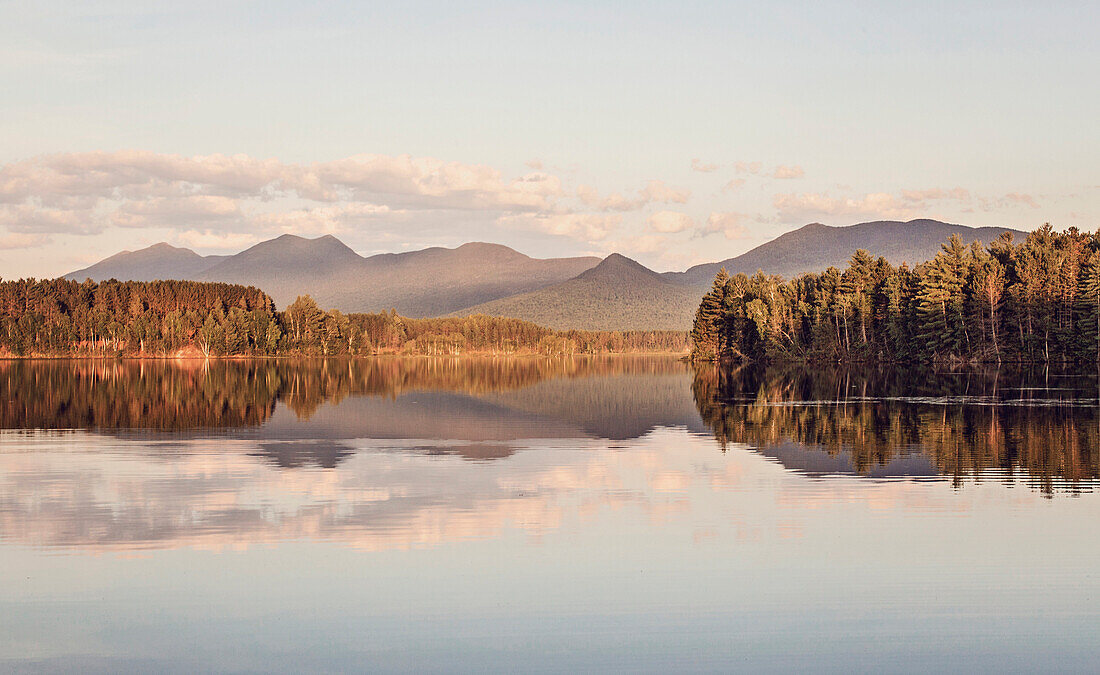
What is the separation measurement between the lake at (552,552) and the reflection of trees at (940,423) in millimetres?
323

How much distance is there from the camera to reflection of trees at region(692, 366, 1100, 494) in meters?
30.7

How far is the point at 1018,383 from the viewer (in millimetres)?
80188

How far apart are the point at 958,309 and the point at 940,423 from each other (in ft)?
300

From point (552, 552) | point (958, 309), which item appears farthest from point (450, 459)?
point (958, 309)

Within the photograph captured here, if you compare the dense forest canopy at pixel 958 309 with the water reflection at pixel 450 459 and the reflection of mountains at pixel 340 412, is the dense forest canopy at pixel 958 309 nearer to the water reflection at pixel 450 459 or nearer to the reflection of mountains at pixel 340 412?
the reflection of mountains at pixel 340 412

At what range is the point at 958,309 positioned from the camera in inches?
5022

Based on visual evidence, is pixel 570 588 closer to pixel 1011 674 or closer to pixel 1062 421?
pixel 1011 674

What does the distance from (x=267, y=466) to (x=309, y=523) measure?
958cm

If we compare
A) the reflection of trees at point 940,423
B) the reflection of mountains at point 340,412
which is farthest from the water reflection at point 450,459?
the reflection of mountains at point 340,412

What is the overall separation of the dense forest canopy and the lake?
94.7 meters

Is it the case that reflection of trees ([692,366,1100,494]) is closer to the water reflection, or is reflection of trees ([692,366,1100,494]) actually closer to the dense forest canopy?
the water reflection

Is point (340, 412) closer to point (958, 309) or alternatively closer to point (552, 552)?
point (552, 552)

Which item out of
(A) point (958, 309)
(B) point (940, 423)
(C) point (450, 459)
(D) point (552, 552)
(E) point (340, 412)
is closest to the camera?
(D) point (552, 552)

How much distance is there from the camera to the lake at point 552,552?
1358 centimetres
